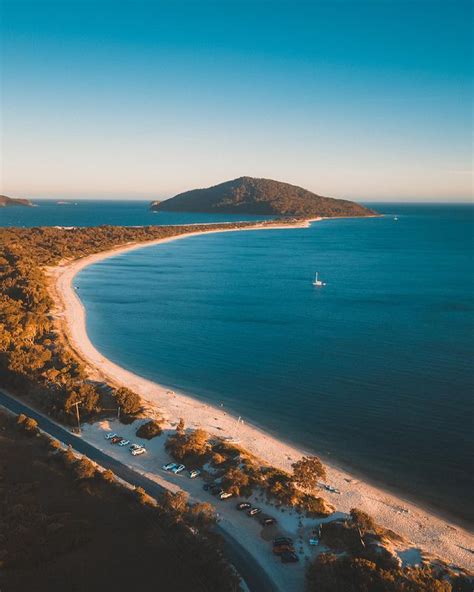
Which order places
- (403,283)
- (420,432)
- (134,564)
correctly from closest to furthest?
(134,564), (420,432), (403,283)

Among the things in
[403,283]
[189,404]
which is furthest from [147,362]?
[403,283]

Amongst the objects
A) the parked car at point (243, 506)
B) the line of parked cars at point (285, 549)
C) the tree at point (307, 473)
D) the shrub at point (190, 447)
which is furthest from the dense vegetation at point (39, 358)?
the line of parked cars at point (285, 549)

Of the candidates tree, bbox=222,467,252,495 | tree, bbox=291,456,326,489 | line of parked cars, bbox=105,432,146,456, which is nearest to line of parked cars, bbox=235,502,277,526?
tree, bbox=222,467,252,495

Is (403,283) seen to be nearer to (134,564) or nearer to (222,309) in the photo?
(222,309)

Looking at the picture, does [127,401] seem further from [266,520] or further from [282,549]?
[282,549]

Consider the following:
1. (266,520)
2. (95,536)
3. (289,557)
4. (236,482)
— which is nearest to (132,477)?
(95,536)

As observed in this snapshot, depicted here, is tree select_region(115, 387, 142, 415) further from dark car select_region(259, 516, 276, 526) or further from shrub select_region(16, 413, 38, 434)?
dark car select_region(259, 516, 276, 526)
